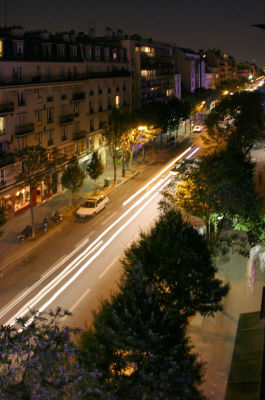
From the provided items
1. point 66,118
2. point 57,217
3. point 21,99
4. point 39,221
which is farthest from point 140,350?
point 66,118

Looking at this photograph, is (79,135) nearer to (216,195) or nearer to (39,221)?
(39,221)

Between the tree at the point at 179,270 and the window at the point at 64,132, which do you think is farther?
the window at the point at 64,132

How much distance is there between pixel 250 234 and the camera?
23.9 m

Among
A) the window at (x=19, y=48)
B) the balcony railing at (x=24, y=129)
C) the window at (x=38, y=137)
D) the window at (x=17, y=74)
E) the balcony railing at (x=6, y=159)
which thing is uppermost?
the window at (x=19, y=48)

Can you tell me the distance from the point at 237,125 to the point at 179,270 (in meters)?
35.1

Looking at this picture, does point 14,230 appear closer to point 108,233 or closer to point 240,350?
point 108,233

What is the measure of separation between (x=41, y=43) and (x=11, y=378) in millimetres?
35779

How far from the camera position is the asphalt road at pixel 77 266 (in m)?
22.0

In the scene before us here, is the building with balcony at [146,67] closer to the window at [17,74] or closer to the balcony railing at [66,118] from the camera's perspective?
the balcony railing at [66,118]

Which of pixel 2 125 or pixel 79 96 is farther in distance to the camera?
pixel 79 96

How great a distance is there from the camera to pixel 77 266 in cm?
2647

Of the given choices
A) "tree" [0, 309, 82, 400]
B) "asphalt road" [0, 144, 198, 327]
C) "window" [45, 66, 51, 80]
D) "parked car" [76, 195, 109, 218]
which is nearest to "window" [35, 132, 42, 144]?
"window" [45, 66, 51, 80]

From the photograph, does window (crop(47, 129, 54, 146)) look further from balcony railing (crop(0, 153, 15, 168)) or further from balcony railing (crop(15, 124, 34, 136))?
balcony railing (crop(0, 153, 15, 168))

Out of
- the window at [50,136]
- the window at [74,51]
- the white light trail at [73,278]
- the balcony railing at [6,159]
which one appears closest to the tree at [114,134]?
the window at [50,136]
